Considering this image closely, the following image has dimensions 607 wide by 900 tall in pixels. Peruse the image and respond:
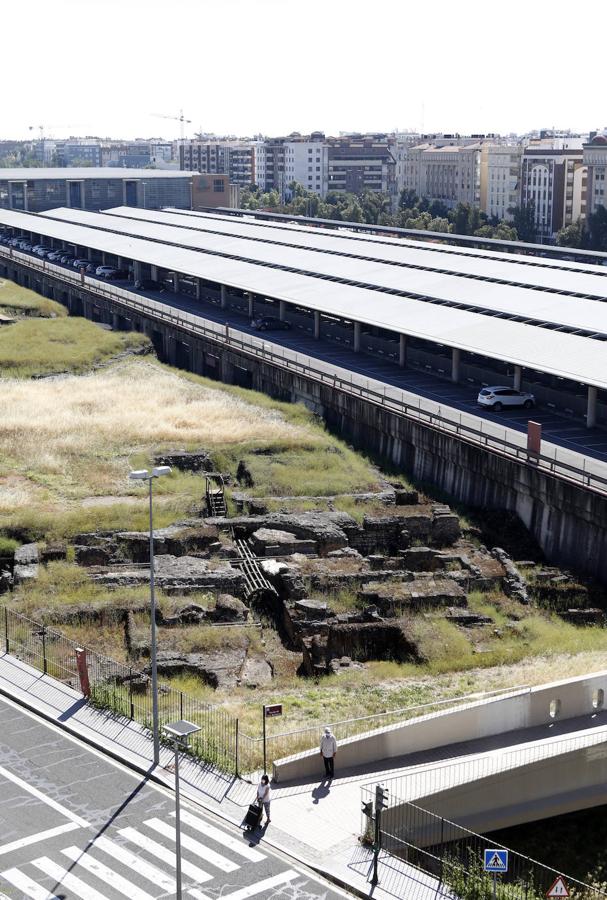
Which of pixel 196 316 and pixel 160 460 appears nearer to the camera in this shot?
pixel 160 460

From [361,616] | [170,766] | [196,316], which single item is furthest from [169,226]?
[170,766]

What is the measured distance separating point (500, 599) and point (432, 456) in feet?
49.9

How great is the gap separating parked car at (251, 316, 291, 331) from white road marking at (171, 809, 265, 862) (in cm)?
5803

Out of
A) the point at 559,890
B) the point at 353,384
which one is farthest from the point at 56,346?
the point at 559,890

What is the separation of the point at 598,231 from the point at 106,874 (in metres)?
127

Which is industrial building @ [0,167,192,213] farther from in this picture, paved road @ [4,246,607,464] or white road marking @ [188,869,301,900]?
white road marking @ [188,869,301,900]

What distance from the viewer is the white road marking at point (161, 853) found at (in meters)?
23.1

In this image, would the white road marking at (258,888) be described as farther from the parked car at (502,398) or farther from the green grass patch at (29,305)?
the green grass patch at (29,305)

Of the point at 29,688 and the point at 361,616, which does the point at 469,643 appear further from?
the point at 29,688

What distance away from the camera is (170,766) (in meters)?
27.5

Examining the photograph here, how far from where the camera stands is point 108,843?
79.3ft

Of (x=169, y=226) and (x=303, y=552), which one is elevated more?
(x=169, y=226)

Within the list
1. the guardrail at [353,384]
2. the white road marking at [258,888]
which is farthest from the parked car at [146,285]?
the white road marking at [258,888]

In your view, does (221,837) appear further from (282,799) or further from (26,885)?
(26,885)
